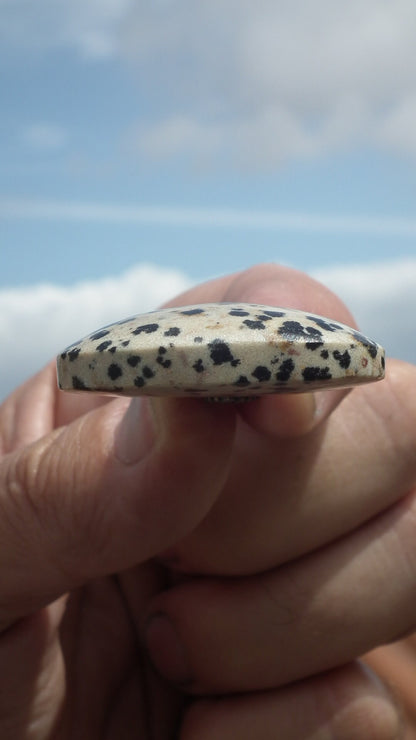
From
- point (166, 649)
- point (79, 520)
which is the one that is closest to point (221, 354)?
point (79, 520)

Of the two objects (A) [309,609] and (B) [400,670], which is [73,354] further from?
(B) [400,670]

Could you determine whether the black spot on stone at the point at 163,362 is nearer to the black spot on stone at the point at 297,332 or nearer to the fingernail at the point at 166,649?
the black spot on stone at the point at 297,332

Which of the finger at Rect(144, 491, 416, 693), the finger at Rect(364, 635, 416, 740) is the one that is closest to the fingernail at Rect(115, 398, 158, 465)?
the finger at Rect(144, 491, 416, 693)

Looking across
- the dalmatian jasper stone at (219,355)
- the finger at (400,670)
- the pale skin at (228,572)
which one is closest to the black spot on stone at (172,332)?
the dalmatian jasper stone at (219,355)

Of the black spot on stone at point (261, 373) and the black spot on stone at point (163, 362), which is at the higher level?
the black spot on stone at point (163, 362)

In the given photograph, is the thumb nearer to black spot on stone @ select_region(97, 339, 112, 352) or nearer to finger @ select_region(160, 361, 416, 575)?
black spot on stone @ select_region(97, 339, 112, 352)

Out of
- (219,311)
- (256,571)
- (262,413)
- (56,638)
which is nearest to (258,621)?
(256,571)
